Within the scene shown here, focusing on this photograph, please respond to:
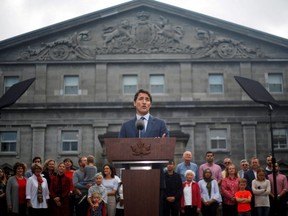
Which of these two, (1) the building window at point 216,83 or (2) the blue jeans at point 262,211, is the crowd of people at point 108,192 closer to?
(2) the blue jeans at point 262,211

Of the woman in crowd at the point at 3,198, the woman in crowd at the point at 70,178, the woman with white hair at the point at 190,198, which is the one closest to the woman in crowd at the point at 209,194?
the woman with white hair at the point at 190,198

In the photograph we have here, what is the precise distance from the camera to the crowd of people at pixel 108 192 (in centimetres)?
1199

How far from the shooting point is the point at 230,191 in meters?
12.7

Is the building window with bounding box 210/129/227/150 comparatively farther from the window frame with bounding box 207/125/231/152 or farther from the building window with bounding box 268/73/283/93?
the building window with bounding box 268/73/283/93

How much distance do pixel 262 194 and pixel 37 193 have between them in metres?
6.28

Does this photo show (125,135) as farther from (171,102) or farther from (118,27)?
(118,27)

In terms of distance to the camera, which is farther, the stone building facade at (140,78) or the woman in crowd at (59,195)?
the stone building facade at (140,78)

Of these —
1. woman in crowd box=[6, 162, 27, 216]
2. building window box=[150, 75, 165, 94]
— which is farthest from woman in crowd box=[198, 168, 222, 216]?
building window box=[150, 75, 165, 94]

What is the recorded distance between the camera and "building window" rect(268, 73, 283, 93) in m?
31.9

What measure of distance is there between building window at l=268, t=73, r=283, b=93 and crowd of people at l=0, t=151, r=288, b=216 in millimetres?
19370

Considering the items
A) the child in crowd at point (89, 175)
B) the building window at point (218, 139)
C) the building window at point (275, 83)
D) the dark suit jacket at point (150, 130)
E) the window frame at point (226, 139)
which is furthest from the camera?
the building window at point (275, 83)

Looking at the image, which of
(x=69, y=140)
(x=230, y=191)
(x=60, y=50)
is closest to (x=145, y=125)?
(x=230, y=191)

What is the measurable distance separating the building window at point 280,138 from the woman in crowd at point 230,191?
18.9 metres

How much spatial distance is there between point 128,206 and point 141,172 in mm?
436
